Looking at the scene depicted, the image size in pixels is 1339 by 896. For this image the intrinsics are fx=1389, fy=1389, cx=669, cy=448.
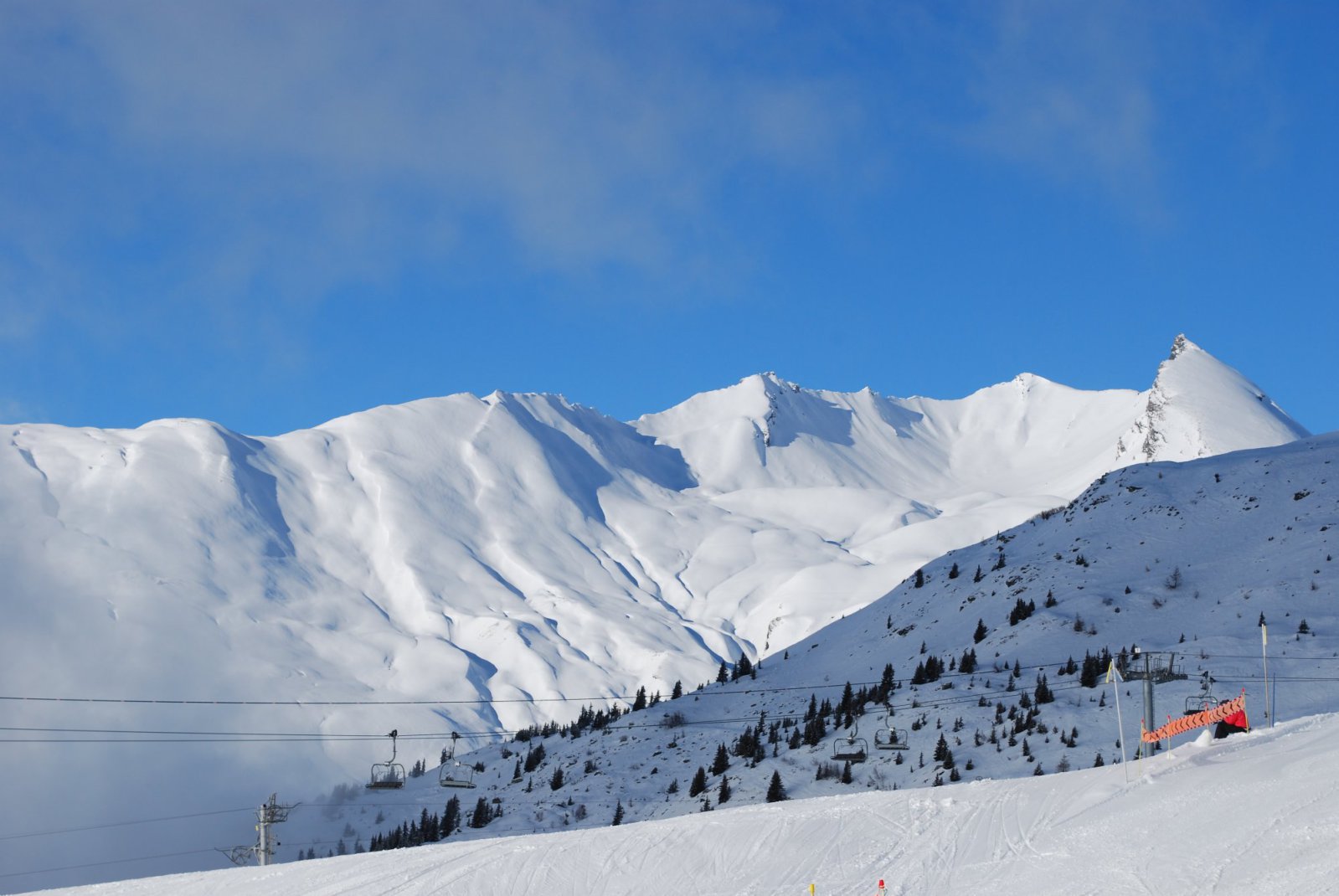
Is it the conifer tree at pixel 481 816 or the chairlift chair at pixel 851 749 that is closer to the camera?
the chairlift chair at pixel 851 749

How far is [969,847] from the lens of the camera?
34812 mm

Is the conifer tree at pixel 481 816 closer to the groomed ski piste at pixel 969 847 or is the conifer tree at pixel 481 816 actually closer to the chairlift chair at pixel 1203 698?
the groomed ski piste at pixel 969 847

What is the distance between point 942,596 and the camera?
104 meters

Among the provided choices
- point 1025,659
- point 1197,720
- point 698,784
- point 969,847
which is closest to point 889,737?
point 698,784

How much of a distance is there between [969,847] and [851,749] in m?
30.7

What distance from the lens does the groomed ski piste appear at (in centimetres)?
2927

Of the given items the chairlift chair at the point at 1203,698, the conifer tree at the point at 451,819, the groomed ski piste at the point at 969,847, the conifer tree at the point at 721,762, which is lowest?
the groomed ski piste at the point at 969,847

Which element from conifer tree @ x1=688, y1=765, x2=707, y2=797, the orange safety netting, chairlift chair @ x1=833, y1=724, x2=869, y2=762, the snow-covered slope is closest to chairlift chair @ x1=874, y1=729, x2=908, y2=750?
the snow-covered slope

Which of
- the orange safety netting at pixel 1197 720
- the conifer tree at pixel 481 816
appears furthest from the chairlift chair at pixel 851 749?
the orange safety netting at pixel 1197 720

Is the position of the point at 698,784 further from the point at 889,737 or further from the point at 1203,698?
the point at 1203,698

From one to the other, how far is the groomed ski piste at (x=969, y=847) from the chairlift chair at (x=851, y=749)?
19.5 m

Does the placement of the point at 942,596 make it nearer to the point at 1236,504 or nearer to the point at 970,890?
the point at 1236,504

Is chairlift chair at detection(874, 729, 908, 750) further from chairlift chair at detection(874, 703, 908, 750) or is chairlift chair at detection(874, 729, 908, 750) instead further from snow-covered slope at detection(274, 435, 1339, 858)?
snow-covered slope at detection(274, 435, 1339, 858)

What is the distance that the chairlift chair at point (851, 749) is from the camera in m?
63.3
